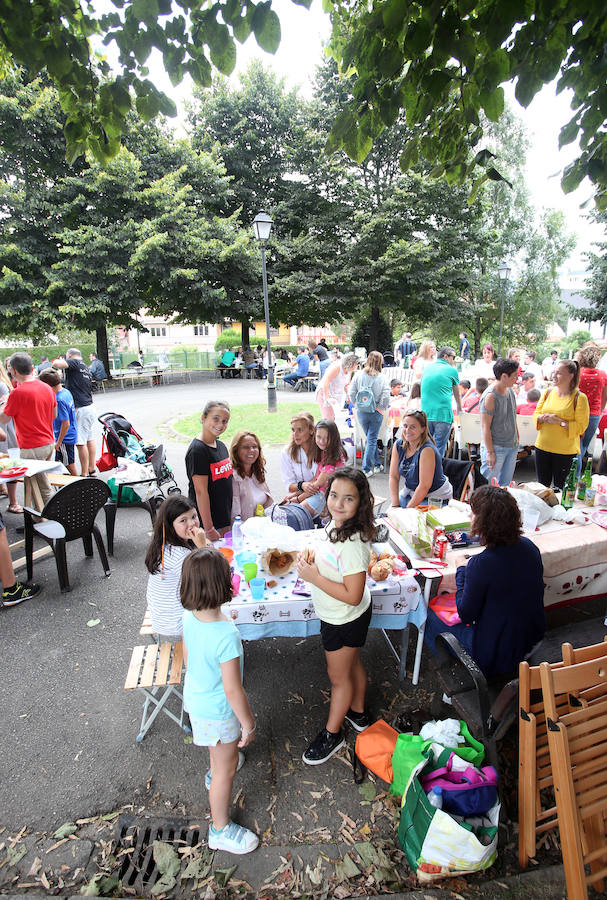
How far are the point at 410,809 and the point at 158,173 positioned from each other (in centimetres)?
2347

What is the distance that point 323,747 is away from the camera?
9.27 feet

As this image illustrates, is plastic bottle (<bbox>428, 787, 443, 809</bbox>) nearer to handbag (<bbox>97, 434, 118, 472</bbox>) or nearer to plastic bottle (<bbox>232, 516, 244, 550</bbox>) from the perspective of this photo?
plastic bottle (<bbox>232, 516, 244, 550</bbox>)

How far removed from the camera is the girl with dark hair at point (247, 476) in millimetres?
4453

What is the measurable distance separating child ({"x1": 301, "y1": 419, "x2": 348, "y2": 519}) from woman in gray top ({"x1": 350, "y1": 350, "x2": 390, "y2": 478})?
9.45ft

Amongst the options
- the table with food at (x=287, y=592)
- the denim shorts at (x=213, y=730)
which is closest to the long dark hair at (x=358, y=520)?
the table with food at (x=287, y=592)

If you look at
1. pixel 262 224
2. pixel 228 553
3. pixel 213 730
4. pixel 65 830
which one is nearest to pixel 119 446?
pixel 228 553

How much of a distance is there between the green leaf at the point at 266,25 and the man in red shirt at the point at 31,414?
182 inches

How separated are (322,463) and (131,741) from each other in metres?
2.78

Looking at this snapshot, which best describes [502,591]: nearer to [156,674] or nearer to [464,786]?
[464,786]

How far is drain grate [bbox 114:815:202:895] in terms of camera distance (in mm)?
2229

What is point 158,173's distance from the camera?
20.3m

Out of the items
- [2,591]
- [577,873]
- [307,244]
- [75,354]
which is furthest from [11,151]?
[577,873]

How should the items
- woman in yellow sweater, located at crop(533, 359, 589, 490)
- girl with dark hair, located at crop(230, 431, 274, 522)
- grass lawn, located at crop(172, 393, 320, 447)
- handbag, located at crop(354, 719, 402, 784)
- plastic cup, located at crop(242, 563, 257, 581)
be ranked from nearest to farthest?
handbag, located at crop(354, 719, 402, 784) → plastic cup, located at crop(242, 563, 257, 581) → girl with dark hair, located at crop(230, 431, 274, 522) → woman in yellow sweater, located at crop(533, 359, 589, 490) → grass lawn, located at crop(172, 393, 320, 447)

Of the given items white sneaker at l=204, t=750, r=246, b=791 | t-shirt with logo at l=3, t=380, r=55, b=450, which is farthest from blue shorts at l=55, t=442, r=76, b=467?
white sneaker at l=204, t=750, r=246, b=791
